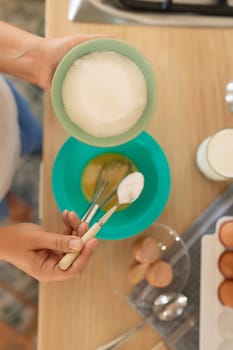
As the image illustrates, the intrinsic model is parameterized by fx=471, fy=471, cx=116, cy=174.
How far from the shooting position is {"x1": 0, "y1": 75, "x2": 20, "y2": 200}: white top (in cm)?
72

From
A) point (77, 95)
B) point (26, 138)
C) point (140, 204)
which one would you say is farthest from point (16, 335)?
point (77, 95)

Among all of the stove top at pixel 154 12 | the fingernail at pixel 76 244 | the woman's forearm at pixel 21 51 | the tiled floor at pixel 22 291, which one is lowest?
the tiled floor at pixel 22 291

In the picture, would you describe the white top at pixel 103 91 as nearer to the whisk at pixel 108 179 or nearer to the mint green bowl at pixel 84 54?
the mint green bowl at pixel 84 54

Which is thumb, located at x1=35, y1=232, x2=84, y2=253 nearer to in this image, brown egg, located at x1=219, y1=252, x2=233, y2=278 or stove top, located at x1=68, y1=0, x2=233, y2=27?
brown egg, located at x1=219, y1=252, x2=233, y2=278

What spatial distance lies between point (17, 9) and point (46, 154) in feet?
2.46

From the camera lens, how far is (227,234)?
65 centimetres

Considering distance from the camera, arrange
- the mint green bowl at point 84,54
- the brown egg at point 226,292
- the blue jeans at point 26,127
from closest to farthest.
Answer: the mint green bowl at point 84,54, the brown egg at point 226,292, the blue jeans at point 26,127

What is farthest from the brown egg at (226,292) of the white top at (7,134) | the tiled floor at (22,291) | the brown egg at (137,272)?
the tiled floor at (22,291)

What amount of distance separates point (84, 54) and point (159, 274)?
32cm

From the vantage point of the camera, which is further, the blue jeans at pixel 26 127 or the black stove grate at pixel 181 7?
the blue jeans at pixel 26 127

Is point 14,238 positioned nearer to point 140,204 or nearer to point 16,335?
point 140,204

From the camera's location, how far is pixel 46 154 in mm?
687

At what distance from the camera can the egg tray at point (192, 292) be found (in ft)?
2.18

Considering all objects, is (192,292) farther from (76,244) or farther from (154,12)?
(154,12)
